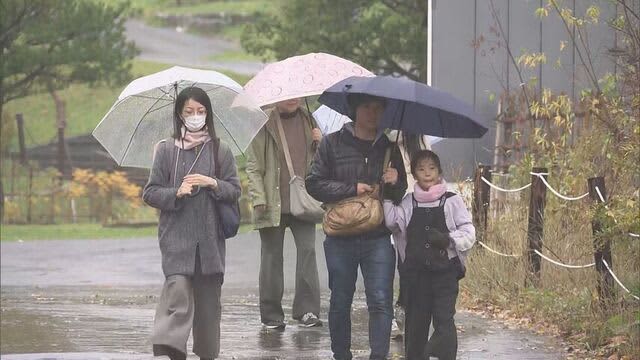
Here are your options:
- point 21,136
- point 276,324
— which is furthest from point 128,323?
point 21,136

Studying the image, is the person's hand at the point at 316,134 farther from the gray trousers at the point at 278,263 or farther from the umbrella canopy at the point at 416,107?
the umbrella canopy at the point at 416,107

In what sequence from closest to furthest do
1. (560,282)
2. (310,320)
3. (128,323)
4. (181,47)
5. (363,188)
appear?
(363,188) < (310,320) < (560,282) < (128,323) < (181,47)

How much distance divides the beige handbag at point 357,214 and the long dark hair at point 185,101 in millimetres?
874

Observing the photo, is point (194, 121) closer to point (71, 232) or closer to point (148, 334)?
point (148, 334)

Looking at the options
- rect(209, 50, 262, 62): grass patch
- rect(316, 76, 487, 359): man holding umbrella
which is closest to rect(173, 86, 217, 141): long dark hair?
rect(316, 76, 487, 359): man holding umbrella

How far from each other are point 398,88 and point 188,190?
1.35m

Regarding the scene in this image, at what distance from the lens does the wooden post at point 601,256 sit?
9.62m

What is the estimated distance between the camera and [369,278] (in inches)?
354

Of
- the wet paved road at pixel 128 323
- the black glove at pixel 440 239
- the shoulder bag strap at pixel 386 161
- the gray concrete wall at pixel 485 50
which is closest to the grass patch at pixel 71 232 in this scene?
the wet paved road at pixel 128 323

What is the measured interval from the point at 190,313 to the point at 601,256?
2850mm

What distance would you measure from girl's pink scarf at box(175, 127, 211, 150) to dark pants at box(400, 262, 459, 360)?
1445mm

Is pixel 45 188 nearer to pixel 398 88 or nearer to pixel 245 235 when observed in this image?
pixel 245 235

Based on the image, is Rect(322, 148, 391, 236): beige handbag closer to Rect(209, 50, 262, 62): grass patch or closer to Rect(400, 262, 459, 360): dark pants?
Rect(400, 262, 459, 360): dark pants

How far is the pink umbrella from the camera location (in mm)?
10008
